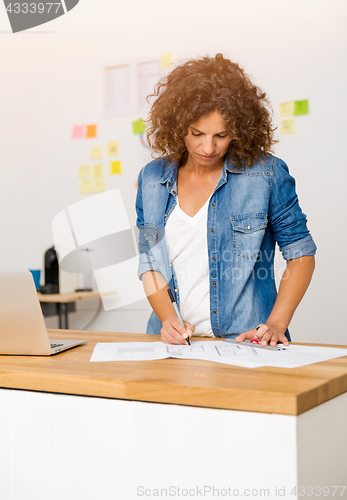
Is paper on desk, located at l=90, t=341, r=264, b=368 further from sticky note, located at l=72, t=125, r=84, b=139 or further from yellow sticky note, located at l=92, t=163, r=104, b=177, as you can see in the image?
sticky note, located at l=72, t=125, r=84, b=139

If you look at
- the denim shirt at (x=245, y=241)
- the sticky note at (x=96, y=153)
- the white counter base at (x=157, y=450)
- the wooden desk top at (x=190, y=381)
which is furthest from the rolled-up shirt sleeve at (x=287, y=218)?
the sticky note at (x=96, y=153)

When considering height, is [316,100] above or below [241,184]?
above

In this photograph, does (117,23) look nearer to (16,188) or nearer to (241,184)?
(16,188)

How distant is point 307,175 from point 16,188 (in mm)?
1892

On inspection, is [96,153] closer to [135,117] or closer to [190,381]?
[135,117]

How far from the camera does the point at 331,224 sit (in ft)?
8.19

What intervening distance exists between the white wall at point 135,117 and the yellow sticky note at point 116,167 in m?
0.04

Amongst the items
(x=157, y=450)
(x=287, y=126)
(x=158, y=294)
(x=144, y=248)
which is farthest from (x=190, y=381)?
(x=287, y=126)

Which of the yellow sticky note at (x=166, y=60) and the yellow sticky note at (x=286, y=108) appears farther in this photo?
the yellow sticky note at (x=166, y=60)

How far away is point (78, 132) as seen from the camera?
10.3 ft

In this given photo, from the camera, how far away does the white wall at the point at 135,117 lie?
2.49 m

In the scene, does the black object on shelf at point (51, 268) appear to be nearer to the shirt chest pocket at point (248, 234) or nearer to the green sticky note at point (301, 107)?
the green sticky note at point (301, 107)

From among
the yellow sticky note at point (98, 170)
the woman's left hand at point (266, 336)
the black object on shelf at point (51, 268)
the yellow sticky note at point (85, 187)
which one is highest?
the yellow sticky note at point (98, 170)

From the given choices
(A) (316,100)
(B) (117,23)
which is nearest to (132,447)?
(A) (316,100)
